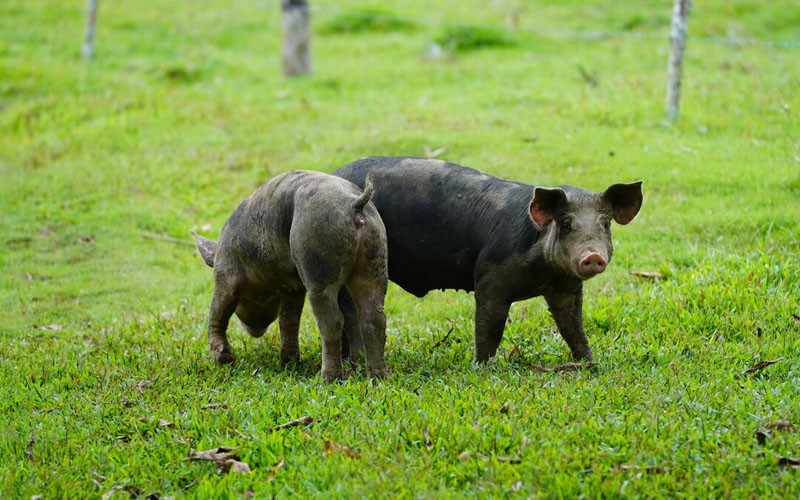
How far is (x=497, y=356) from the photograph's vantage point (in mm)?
6910

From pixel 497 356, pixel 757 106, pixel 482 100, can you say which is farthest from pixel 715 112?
pixel 497 356

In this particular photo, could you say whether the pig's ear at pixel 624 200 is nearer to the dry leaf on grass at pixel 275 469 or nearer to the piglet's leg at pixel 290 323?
the piglet's leg at pixel 290 323

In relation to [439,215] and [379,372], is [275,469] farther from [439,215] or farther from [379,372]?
[439,215]

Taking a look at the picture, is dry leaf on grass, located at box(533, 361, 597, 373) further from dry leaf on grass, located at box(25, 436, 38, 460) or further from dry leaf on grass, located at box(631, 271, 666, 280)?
dry leaf on grass, located at box(25, 436, 38, 460)

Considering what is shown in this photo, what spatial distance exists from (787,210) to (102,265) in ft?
23.2

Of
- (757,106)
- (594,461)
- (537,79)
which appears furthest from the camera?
(537,79)

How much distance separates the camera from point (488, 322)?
6.52 meters

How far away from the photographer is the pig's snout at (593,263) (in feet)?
18.7

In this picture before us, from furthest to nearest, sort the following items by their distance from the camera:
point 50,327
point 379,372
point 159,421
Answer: point 50,327 < point 379,372 < point 159,421

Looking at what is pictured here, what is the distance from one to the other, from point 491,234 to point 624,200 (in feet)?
2.91

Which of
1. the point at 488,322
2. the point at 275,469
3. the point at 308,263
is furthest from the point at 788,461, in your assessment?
the point at 308,263

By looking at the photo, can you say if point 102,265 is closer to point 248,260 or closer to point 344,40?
point 248,260

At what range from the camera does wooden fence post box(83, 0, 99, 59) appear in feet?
61.3

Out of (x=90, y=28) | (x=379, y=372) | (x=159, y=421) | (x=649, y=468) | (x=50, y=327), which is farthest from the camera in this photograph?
(x=90, y=28)
